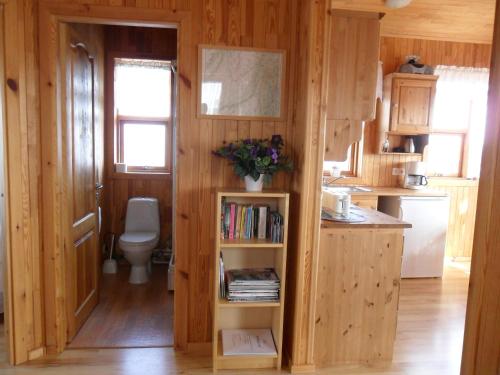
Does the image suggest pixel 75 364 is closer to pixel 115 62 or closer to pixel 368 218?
pixel 368 218

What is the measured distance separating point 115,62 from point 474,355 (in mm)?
4070

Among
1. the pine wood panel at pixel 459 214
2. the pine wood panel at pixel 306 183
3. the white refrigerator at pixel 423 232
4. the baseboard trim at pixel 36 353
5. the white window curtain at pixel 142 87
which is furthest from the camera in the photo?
the pine wood panel at pixel 459 214

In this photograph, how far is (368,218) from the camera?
7.72ft

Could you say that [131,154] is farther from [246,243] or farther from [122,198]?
[246,243]

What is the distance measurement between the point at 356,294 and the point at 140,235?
7.44 feet

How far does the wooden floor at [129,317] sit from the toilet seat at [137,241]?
1.29 feet

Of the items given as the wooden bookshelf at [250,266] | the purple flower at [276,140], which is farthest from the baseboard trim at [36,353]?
the purple flower at [276,140]

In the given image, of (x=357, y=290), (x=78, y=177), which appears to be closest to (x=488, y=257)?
(x=357, y=290)

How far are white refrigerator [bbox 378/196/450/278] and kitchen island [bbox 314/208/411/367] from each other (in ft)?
5.59

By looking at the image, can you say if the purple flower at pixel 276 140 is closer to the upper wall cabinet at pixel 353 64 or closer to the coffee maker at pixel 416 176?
the upper wall cabinet at pixel 353 64

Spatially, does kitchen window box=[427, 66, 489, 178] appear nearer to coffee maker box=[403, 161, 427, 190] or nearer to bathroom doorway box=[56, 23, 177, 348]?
coffee maker box=[403, 161, 427, 190]

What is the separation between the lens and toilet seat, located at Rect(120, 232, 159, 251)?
3340 mm

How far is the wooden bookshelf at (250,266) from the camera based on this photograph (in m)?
2.05

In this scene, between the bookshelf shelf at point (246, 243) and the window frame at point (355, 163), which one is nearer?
the bookshelf shelf at point (246, 243)
